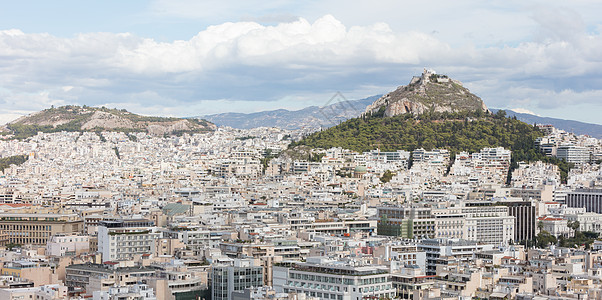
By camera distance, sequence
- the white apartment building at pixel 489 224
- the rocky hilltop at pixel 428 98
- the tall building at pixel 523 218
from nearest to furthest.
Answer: the white apartment building at pixel 489 224 → the tall building at pixel 523 218 → the rocky hilltop at pixel 428 98

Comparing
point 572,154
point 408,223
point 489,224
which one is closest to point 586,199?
point 489,224

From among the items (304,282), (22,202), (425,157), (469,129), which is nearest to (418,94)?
(469,129)

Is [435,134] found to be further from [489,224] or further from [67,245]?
[67,245]

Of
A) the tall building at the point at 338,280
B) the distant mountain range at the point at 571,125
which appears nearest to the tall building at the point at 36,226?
the tall building at the point at 338,280

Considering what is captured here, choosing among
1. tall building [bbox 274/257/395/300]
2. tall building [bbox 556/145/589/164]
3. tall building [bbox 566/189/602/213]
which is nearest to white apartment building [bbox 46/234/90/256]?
tall building [bbox 274/257/395/300]

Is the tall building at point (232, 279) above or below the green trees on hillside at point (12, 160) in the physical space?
below

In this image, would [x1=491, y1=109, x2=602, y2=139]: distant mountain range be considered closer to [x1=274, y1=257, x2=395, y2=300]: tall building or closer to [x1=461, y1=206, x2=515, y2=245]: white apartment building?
[x1=461, y1=206, x2=515, y2=245]: white apartment building

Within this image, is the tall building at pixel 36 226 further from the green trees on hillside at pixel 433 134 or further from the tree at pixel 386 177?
the green trees on hillside at pixel 433 134
